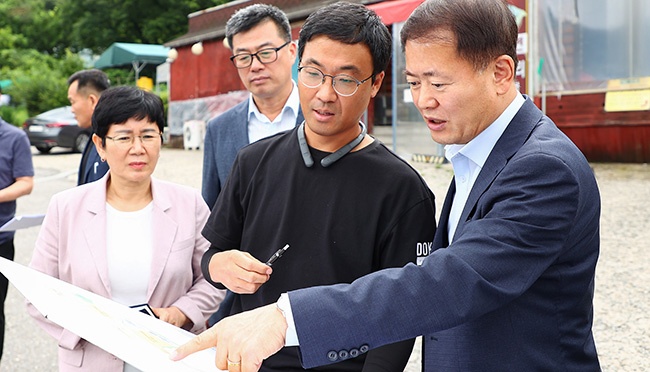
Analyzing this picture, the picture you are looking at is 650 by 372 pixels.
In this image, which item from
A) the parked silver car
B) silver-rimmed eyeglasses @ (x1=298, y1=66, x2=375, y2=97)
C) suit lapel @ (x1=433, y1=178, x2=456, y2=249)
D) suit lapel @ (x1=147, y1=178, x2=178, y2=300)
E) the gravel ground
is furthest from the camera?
the parked silver car

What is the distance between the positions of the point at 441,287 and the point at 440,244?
1.24 ft

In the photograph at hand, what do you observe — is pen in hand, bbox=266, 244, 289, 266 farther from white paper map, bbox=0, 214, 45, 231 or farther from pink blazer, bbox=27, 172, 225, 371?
white paper map, bbox=0, 214, 45, 231

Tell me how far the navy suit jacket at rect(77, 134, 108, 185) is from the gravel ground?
4.81 feet

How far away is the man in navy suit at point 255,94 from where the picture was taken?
322cm

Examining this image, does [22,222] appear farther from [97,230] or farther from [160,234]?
[160,234]

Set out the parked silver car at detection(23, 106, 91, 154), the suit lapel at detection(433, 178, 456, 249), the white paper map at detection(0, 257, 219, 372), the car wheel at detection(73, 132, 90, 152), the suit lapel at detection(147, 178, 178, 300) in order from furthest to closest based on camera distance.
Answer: the car wheel at detection(73, 132, 90, 152) < the parked silver car at detection(23, 106, 91, 154) < the suit lapel at detection(147, 178, 178, 300) < the suit lapel at detection(433, 178, 456, 249) < the white paper map at detection(0, 257, 219, 372)

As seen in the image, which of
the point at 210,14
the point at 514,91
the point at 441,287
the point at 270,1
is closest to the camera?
the point at 441,287

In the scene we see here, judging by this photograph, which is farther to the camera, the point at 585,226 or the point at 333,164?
the point at 333,164

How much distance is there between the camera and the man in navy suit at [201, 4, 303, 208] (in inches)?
127

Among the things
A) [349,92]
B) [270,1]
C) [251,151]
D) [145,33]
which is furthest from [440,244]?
[145,33]

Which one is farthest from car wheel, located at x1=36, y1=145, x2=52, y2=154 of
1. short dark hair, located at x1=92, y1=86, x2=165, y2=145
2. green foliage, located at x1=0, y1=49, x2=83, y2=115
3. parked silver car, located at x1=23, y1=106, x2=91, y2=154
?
short dark hair, located at x1=92, y1=86, x2=165, y2=145

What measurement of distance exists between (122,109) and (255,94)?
27.9 inches

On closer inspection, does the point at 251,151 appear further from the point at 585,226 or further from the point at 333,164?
the point at 585,226

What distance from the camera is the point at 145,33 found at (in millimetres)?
36906
